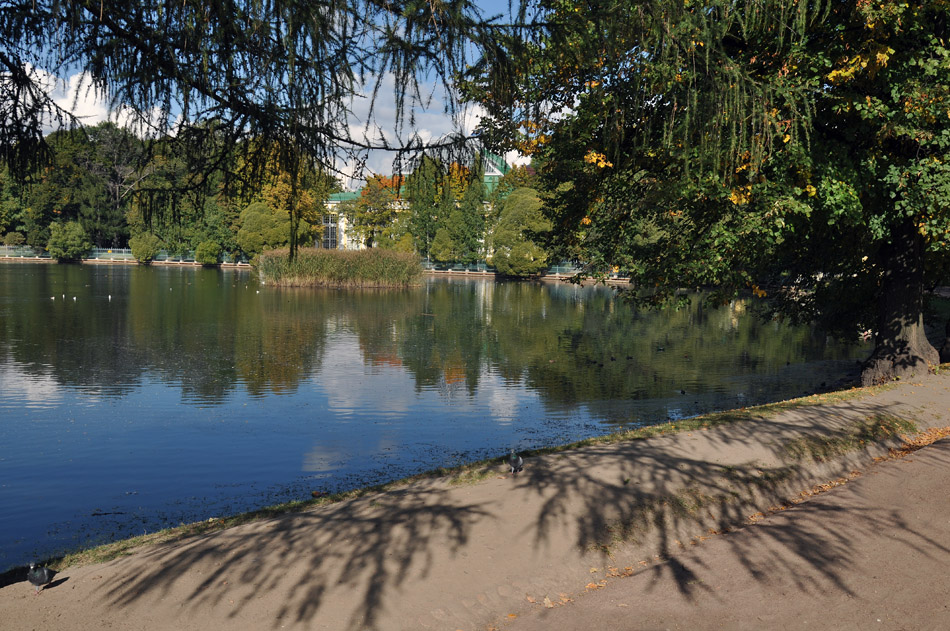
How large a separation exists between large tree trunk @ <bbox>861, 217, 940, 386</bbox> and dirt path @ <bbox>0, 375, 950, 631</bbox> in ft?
23.8

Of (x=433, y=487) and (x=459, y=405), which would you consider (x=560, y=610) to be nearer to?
(x=433, y=487)

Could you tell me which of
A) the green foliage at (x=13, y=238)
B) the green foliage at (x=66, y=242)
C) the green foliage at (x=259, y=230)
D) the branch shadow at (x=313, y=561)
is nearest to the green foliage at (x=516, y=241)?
the green foliage at (x=259, y=230)

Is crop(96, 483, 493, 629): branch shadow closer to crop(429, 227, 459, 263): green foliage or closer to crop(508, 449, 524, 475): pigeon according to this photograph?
crop(508, 449, 524, 475): pigeon

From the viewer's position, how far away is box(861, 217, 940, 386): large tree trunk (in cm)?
1472

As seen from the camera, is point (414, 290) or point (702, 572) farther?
point (414, 290)

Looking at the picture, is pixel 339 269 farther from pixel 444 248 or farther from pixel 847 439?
pixel 847 439

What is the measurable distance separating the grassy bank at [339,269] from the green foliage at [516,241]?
19.4m

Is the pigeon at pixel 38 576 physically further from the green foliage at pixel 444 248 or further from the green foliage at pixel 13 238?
the green foliage at pixel 13 238

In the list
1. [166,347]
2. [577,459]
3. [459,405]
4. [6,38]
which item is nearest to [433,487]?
[577,459]

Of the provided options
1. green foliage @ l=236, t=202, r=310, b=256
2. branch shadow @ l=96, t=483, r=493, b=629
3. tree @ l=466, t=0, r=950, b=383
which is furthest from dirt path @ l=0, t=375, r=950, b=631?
green foliage @ l=236, t=202, r=310, b=256

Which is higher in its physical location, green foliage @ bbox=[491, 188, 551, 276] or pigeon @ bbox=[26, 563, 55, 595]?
green foliage @ bbox=[491, 188, 551, 276]

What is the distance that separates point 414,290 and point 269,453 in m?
40.3

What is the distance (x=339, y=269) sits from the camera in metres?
51.4

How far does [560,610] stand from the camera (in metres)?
5.47
